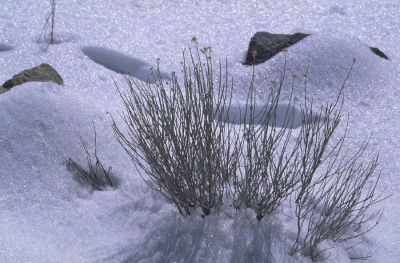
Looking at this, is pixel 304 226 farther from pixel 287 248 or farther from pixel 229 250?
pixel 229 250

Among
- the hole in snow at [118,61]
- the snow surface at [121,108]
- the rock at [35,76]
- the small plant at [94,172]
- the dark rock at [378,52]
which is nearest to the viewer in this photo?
the snow surface at [121,108]

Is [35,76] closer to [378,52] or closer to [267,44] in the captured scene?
[267,44]

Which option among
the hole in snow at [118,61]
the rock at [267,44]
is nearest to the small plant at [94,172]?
the hole in snow at [118,61]

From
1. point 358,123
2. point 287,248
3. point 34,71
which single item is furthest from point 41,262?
point 358,123

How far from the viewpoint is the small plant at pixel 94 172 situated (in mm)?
3084

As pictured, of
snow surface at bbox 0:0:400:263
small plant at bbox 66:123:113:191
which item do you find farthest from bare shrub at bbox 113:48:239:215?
small plant at bbox 66:123:113:191

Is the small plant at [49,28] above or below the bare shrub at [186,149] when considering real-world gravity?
below

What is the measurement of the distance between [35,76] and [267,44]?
1728 mm

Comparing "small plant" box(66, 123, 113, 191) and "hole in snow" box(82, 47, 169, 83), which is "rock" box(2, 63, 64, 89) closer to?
"hole in snow" box(82, 47, 169, 83)

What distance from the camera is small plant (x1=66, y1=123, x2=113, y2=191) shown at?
3.08m

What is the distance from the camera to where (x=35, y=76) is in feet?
12.0

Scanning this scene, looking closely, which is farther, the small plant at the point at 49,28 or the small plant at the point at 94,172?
the small plant at the point at 49,28

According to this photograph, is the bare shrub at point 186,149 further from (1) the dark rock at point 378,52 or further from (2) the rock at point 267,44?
(1) the dark rock at point 378,52

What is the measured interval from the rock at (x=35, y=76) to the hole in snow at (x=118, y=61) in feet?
1.90
